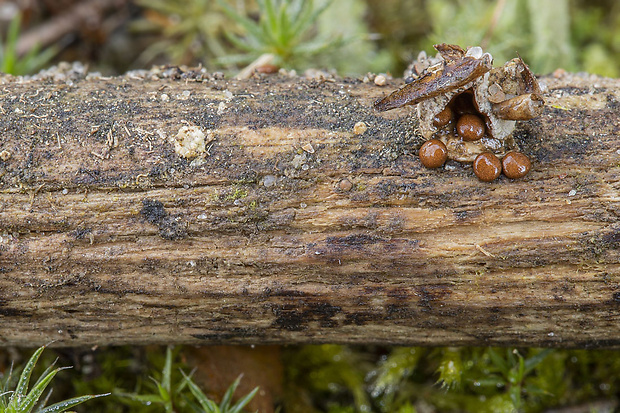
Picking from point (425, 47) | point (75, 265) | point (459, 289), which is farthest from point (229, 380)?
point (425, 47)

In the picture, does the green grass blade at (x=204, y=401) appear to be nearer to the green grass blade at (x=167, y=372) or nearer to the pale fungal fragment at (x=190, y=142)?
the green grass blade at (x=167, y=372)

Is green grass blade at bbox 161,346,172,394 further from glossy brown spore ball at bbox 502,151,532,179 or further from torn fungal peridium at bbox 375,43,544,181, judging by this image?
glossy brown spore ball at bbox 502,151,532,179

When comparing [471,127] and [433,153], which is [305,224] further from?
[471,127]

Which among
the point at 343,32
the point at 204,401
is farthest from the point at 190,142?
the point at 343,32

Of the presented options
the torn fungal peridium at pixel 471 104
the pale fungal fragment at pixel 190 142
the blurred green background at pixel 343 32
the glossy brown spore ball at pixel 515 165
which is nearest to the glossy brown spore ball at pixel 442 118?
the torn fungal peridium at pixel 471 104

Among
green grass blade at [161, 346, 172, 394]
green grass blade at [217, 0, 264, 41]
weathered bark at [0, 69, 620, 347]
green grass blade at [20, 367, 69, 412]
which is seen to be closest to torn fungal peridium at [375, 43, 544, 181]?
weathered bark at [0, 69, 620, 347]

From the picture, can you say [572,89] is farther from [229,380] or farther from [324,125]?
[229,380]
